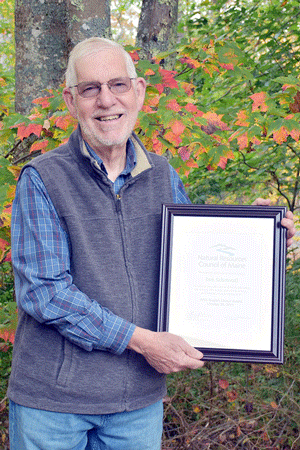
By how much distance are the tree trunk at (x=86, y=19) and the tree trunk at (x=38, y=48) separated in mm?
248

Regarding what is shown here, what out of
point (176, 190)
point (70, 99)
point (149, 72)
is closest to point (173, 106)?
point (149, 72)

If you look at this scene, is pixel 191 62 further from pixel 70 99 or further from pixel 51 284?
pixel 51 284

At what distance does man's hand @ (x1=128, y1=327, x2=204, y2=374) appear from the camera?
1889 mm

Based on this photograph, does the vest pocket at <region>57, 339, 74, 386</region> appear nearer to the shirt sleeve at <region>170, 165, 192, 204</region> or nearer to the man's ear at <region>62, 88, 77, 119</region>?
the shirt sleeve at <region>170, 165, 192, 204</region>

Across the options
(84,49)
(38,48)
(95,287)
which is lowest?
(95,287)

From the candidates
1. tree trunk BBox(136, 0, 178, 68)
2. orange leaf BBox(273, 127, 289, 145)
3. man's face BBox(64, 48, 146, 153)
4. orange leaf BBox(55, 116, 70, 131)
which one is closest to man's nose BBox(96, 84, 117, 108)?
man's face BBox(64, 48, 146, 153)

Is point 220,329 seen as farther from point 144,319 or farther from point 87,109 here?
point 87,109

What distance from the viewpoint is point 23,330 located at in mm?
1951

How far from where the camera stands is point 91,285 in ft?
6.24

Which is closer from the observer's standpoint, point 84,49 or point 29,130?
point 84,49

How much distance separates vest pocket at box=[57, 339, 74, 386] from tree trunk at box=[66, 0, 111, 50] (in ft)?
8.25

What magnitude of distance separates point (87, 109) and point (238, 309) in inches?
40.9

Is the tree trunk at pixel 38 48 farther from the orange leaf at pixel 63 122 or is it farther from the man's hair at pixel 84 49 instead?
the man's hair at pixel 84 49

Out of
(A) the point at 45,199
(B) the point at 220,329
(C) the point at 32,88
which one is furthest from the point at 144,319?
(C) the point at 32,88
